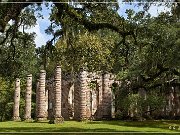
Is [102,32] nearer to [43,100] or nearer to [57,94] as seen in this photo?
[57,94]

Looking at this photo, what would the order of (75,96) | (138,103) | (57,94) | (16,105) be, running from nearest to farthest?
(138,103) → (57,94) → (75,96) → (16,105)

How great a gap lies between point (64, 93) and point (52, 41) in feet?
80.5

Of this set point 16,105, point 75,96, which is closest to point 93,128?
point 75,96

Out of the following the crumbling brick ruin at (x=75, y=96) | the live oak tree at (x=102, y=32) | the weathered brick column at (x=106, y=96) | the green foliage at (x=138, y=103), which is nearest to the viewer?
the live oak tree at (x=102, y=32)

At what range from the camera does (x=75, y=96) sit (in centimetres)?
3816

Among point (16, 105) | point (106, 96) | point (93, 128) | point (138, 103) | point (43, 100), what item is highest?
point (106, 96)

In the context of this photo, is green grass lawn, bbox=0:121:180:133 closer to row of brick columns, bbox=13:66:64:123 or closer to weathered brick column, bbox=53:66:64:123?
row of brick columns, bbox=13:66:64:123

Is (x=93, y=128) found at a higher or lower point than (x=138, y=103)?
lower

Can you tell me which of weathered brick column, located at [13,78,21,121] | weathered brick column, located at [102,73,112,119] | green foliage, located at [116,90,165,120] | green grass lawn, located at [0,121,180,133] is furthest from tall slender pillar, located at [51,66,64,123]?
weathered brick column, located at [13,78,21,121]

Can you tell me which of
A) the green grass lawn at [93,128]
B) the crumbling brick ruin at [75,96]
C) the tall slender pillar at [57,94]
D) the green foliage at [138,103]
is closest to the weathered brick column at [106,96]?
the crumbling brick ruin at [75,96]

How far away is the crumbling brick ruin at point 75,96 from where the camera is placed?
1358 inches

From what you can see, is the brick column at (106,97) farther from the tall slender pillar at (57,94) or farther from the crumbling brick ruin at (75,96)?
the tall slender pillar at (57,94)

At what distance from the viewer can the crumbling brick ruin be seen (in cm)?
3450

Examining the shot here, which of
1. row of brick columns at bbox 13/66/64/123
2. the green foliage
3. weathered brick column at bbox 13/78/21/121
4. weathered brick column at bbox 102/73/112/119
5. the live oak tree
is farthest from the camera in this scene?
weathered brick column at bbox 13/78/21/121
